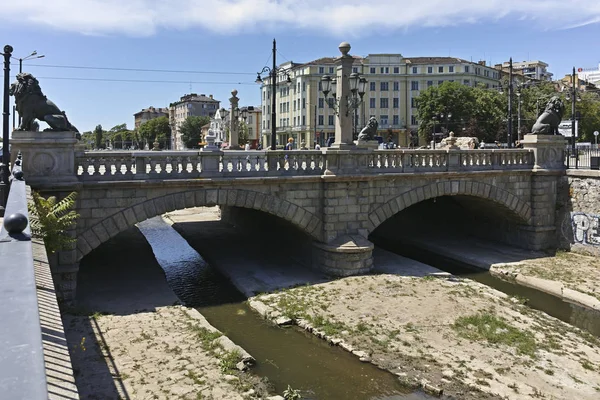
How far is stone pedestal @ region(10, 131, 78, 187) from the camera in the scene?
49.9 ft

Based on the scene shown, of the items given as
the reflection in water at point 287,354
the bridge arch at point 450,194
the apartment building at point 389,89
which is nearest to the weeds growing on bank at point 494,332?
the reflection in water at point 287,354

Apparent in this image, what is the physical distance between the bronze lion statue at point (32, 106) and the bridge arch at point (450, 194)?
11.4 m

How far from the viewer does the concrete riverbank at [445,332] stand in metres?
11.9

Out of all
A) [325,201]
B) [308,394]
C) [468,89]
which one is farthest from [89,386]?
[468,89]

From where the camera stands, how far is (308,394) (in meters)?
11.3

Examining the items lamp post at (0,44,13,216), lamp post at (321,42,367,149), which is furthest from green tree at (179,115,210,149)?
lamp post at (0,44,13,216)

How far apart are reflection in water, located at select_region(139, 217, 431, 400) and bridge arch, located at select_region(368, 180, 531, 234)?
6.48 m

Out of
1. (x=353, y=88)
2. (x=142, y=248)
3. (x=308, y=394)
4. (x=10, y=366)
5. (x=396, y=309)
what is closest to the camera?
(x=10, y=366)

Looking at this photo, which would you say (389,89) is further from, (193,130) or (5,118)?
(5,118)

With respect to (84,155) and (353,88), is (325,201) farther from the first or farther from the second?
(84,155)

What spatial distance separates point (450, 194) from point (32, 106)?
15894mm

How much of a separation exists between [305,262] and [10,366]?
19686 mm

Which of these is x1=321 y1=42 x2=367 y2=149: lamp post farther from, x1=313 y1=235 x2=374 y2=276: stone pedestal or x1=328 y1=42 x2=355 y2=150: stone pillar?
x1=313 y1=235 x2=374 y2=276: stone pedestal

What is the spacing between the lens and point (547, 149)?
24859mm
